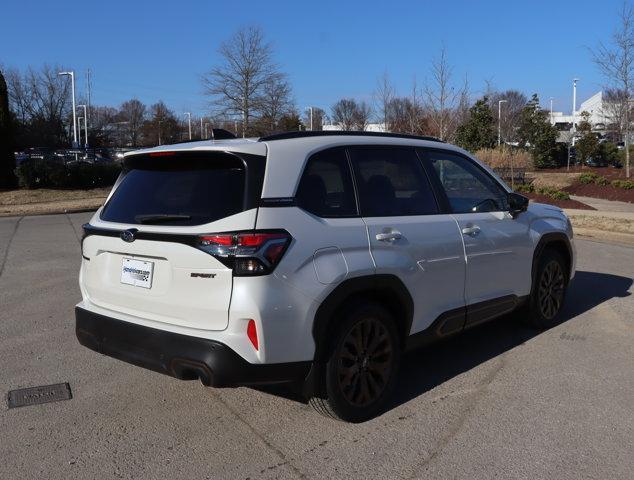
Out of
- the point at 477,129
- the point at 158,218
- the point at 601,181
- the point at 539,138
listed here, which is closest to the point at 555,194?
the point at 601,181

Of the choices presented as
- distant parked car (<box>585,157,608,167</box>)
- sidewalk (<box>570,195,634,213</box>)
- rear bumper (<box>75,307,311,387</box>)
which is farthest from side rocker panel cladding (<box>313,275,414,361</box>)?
distant parked car (<box>585,157,608,167</box>)

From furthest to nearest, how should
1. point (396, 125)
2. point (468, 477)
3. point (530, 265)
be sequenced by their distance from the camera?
point (396, 125)
point (530, 265)
point (468, 477)

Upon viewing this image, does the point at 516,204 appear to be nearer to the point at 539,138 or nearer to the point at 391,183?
the point at 391,183

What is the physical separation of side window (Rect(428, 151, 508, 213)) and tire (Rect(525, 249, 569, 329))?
93 cm

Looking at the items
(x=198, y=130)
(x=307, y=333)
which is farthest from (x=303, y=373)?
(x=198, y=130)

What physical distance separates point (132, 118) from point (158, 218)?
3675 inches

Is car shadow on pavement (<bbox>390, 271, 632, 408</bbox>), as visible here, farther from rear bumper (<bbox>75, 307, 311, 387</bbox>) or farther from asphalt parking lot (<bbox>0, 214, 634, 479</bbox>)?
rear bumper (<bbox>75, 307, 311, 387</bbox>)

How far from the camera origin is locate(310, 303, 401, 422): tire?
382cm

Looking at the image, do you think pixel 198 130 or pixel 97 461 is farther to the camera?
pixel 198 130

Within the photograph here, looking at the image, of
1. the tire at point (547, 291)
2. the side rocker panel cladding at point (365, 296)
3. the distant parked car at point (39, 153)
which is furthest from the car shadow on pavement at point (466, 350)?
the distant parked car at point (39, 153)

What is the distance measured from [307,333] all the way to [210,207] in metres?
0.91

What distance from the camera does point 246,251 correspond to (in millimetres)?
3373

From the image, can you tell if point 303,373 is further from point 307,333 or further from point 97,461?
point 97,461

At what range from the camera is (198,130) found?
93250 mm
